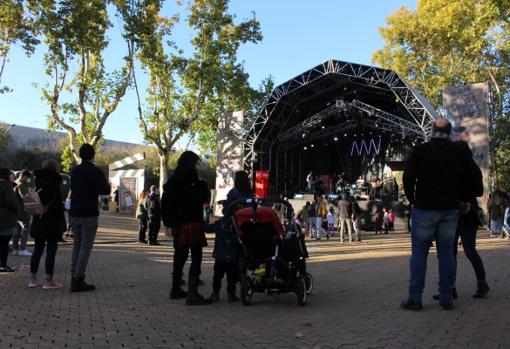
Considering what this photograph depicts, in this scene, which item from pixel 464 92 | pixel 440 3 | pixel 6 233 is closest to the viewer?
pixel 6 233

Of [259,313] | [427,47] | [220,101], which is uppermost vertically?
[427,47]

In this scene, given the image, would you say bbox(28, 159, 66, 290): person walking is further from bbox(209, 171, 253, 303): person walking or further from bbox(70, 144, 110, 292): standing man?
bbox(209, 171, 253, 303): person walking

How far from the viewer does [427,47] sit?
34.2 meters

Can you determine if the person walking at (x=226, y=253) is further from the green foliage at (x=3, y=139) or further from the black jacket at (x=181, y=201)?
the green foliage at (x=3, y=139)

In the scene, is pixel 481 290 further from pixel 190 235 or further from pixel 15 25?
pixel 15 25

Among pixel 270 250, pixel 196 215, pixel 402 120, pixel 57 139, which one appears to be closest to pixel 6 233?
pixel 196 215

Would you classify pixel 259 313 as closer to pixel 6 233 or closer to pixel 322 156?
pixel 6 233

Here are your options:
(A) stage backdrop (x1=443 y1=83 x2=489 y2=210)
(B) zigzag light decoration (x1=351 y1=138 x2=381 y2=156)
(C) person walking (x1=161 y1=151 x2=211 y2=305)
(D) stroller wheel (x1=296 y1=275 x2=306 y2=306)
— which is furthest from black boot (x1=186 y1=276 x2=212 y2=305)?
(B) zigzag light decoration (x1=351 y1=138 x2=381 y2=156)

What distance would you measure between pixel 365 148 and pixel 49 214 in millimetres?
28661

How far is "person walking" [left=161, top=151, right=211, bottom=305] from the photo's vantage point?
6055mm

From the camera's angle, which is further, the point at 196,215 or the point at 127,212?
the point at 127,212

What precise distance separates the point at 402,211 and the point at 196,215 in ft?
70.5

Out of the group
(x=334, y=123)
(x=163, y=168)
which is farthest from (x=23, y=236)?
(x=334, y=123)

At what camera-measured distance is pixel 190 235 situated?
239 inches
